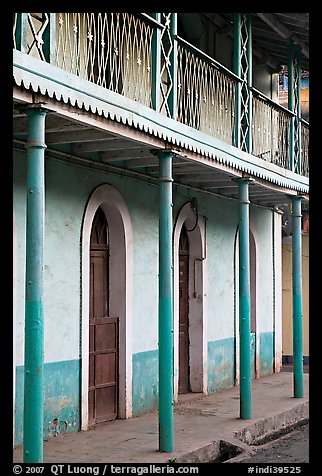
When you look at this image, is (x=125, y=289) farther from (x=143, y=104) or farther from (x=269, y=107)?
(x=269, y=107)

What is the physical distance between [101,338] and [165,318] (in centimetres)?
185

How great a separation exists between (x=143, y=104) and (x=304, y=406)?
19.4 ft

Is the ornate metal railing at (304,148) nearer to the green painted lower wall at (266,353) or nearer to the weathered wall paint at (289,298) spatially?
the green painted lower wall at (266,353)

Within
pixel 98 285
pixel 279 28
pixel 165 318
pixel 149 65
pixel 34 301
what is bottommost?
pixel 165 318

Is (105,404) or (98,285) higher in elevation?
(98,285)

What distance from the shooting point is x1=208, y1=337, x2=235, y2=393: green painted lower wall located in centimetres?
1313

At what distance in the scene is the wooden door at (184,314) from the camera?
12.7m

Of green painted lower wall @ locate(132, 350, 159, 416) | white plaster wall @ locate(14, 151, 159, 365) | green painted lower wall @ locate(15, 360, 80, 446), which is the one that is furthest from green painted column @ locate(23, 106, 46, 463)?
green painted lower wall @ locate(132, 350, 159, 416)

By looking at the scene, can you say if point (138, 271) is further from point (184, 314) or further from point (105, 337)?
point (184, 314)

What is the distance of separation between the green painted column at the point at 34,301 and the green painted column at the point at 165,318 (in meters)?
2.27

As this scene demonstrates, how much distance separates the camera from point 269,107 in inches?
503

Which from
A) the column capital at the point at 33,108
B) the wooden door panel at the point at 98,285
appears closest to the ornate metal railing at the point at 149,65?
the column capital at the point at 33,108

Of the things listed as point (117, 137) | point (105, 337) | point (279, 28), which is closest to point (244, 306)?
point (105, 337)

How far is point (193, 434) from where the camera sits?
913cm
